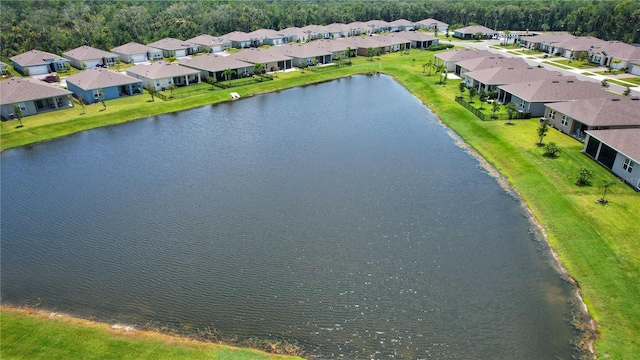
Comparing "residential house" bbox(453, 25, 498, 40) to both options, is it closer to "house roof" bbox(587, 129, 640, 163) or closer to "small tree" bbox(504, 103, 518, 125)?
"small tree" bbox(504, 103, 518, 125)

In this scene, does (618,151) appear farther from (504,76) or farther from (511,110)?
(504,76)

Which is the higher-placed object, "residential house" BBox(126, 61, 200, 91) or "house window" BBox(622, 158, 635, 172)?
"residential house" BBox(126, 61, 200, 91)

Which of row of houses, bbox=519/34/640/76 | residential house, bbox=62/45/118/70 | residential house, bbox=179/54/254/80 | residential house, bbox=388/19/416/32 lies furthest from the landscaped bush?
residential house, bbox=62/45/118/70

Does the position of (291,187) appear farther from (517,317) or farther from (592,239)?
(592,239)

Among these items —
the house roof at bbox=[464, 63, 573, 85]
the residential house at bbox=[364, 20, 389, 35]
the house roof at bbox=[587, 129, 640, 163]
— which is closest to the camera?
the house roof at bbox=[587, 129, 640, 163]

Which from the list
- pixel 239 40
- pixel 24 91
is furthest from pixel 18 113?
pixel 239 40

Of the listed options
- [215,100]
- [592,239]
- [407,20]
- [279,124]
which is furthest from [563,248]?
[407,20]
